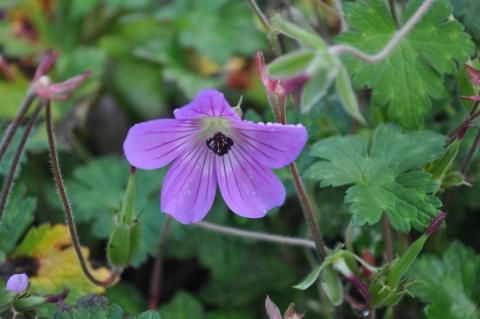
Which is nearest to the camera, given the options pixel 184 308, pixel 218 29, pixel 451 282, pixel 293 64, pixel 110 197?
pixel 293 64

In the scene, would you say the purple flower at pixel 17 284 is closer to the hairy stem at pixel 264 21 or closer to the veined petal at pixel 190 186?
the veined petal at pixel 190 186

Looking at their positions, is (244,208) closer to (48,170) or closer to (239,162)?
(239,162)

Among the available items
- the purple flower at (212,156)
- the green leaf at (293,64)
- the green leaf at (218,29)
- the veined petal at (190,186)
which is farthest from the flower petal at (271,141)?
the green leaf at (218,29)

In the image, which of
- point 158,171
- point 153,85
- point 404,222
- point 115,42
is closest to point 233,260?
point 158,171

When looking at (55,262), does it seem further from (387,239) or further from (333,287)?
(387,239)

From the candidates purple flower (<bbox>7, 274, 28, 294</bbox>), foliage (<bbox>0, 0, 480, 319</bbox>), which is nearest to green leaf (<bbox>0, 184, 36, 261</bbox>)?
foliage (<bbox>0, 0, 480, 319</bbox>)

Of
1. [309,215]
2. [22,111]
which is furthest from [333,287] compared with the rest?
[22,111]
